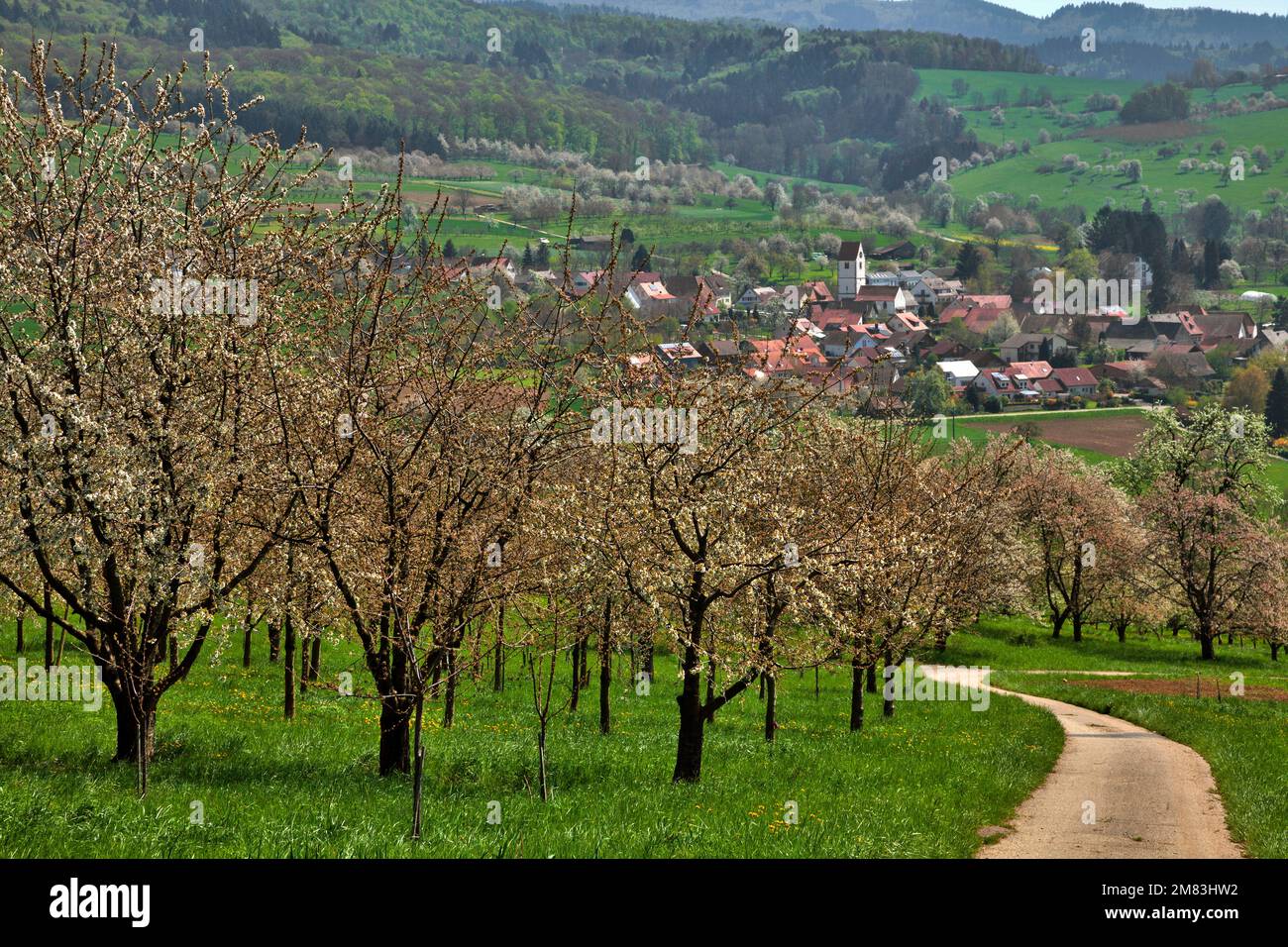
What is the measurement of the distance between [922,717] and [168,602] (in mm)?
22777

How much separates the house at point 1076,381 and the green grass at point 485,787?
15940 cm

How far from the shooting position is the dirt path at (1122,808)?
1602cm

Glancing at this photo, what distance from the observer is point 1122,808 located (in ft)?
62.5

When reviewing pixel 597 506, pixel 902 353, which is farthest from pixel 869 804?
pixel 902 353

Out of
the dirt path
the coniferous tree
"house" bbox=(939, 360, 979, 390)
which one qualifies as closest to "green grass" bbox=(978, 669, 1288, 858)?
the dirt path

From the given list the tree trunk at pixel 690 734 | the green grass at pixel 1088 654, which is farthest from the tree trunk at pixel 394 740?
the green grass at pixel 1088 654

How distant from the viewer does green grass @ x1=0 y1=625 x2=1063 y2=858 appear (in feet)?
40.9

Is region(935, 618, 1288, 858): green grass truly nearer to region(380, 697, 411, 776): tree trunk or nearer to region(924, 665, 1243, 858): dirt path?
region(924, 665, 1243, 858): dirt path

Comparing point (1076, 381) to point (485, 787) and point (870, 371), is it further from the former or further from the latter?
point (485, 787)

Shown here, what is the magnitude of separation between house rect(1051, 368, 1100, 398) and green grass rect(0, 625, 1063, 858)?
159402mm

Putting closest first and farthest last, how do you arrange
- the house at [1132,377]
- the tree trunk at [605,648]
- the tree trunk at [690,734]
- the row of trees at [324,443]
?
the row of trees at [324,443]
the tree trunk at [690,734]
the tree trunk at [605,648]
the house at [1132,377]

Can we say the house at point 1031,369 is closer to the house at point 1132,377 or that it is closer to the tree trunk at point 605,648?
the house at point 1132,377

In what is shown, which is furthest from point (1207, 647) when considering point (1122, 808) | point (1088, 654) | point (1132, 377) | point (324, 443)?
point (1132, 377)
